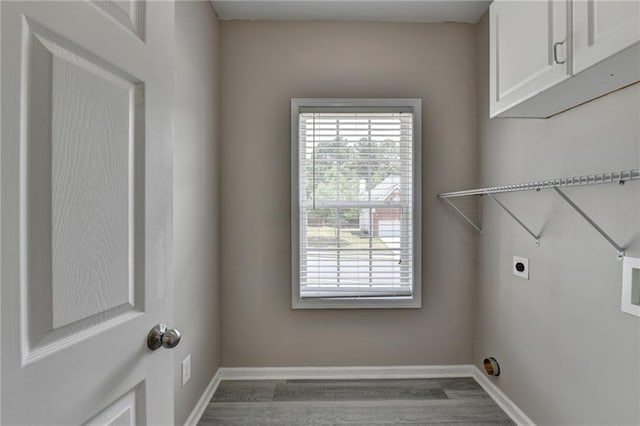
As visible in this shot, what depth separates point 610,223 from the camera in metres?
1.33

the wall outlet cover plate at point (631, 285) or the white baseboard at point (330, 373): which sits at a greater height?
the wall outlet cover plate at point (631, 285)

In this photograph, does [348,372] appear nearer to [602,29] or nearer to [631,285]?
[631,285]

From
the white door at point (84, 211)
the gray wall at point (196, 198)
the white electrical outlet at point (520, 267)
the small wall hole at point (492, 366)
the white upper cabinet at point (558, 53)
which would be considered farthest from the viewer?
the small wall hole at point (492, 366)

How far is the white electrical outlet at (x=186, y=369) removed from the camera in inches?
69.5

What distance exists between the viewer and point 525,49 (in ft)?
4.57

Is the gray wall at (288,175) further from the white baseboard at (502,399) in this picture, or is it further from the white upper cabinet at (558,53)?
the white upper cabinet at (558,53)

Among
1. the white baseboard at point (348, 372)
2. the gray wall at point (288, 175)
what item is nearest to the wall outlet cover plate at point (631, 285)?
the gray wall at point (288, 175)

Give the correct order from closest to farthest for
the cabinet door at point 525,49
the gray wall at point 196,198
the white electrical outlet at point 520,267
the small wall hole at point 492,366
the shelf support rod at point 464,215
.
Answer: the cabinet door at point 525,49, the gray wall at point 196,198, the white electrical outlet at point 520,267, the small wall hole at point 492,366, the shelf support rod at point 464,215

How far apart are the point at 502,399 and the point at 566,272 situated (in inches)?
37.7

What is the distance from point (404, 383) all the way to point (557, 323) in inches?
42.0

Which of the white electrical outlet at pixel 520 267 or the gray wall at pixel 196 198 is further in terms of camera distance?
the white electrical outlet at pixel 520 267

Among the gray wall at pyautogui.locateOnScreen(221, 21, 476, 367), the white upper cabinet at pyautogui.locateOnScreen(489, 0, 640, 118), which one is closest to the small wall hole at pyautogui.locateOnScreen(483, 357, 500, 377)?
the gray wall at pyautogui.locateOnScreen(221, 21, 476, 367)

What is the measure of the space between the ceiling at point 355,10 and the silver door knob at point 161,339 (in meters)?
2.06

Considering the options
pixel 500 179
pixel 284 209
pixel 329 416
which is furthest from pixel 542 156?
pixel 329 416
